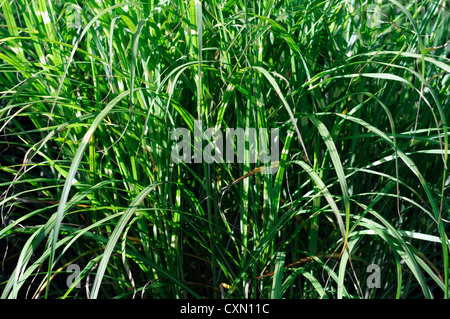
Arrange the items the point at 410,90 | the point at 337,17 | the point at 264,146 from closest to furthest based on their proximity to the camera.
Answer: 1. the point at 264,146
2. the point at 337,17
3. the point at 410,90

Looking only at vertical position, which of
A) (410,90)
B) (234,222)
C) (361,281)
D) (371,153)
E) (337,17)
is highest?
(337,17)

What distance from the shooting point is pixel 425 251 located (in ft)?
2.90

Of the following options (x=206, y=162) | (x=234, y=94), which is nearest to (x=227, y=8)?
(x=234, y=94)

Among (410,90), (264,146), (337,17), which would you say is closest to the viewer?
(264,146)

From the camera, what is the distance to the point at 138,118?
722 mm

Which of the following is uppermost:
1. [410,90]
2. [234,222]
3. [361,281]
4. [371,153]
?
[410,90]

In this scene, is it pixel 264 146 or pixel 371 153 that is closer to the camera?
pixel 264 146

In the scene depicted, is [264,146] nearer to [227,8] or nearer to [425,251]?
[227,8]

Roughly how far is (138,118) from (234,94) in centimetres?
17

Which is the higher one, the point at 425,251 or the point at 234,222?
the point at 234,222
